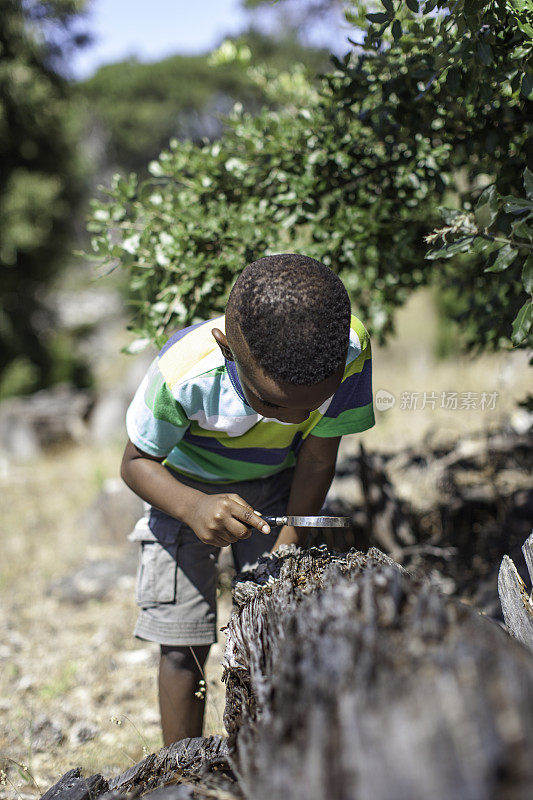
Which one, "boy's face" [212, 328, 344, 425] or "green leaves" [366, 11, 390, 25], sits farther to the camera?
"green leaves" [366, 11, 390, 25]

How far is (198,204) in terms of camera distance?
8.14 ft

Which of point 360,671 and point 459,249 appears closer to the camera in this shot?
point 360,671

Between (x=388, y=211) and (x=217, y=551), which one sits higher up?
(x=388, y=211)

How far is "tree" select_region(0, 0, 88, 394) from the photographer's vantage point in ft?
30.9

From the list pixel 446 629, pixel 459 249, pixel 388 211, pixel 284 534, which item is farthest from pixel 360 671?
pixel 388 211

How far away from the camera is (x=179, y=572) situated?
205 cm

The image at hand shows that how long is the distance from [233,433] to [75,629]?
2.18 m

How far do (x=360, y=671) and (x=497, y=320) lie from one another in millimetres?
1944

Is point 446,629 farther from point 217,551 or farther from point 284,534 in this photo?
point 217,551

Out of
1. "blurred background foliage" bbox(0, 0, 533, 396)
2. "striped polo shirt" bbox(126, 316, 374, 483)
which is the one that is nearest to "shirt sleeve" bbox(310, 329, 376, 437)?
"striped polo shirt" bbox(126, 316, 374, 483)

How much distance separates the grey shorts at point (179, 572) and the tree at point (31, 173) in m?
7.39

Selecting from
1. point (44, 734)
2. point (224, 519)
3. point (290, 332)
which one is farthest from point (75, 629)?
point (290, 332)

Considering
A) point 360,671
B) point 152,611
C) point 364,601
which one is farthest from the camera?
point 152,611

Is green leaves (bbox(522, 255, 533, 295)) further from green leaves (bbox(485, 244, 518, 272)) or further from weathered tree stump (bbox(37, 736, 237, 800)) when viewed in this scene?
weathered tree stump (bbox(37, 736, 237, 800))
